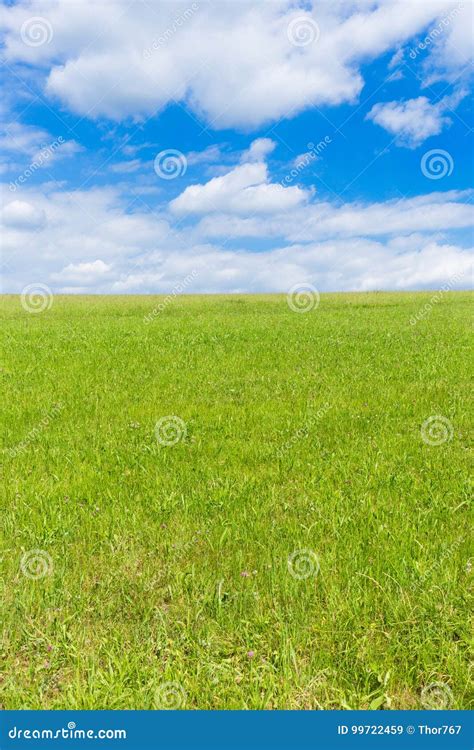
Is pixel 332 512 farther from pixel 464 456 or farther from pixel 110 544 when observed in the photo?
pixel 464 456

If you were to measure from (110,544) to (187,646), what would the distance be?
148 cm

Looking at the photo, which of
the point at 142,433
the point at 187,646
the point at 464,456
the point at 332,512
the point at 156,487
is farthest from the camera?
the point at 142,433

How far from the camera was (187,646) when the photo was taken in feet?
11.6

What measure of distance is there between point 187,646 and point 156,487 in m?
2.58

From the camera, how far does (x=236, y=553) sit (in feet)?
14.8

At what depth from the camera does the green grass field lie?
3.28 meters

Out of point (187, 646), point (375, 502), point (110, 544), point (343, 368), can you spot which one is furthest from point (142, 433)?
point (343, 368)

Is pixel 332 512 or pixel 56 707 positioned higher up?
pixel 332 512

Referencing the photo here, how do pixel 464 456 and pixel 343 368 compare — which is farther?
pixel 343 368

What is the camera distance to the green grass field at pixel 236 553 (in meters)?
3.28
